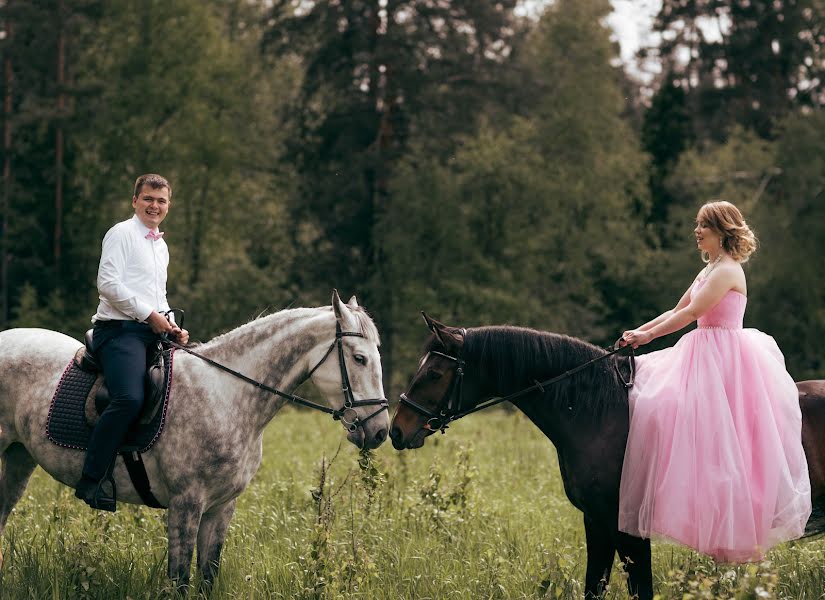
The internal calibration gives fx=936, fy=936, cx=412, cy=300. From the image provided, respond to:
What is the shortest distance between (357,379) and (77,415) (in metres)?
1.90

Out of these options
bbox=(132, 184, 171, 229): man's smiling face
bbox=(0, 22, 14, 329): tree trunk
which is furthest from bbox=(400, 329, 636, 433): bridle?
bbox=(0, 22, 14, 329): tree trunk

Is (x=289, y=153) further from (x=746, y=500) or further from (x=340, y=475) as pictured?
(x=746, y=500)

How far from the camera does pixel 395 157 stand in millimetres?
29406

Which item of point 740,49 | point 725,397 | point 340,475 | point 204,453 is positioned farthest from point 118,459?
point 740,49

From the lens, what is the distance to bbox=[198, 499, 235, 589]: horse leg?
6262 mm

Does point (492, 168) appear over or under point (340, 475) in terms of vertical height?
over

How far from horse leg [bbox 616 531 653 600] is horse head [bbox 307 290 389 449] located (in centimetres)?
163

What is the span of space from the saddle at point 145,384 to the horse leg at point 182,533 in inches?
23.4

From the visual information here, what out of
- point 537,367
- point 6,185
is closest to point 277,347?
point 537,367

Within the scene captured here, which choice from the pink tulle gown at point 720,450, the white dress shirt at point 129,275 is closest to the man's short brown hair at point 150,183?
the white dress shirt at point 129,275

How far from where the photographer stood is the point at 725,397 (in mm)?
5648

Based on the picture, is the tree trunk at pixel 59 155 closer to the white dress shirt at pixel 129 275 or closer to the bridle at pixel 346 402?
the white dress shirt at pixel 129 275

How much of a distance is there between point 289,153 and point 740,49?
15027 mm

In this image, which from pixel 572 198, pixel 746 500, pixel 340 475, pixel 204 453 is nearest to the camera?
pixel 746 500
